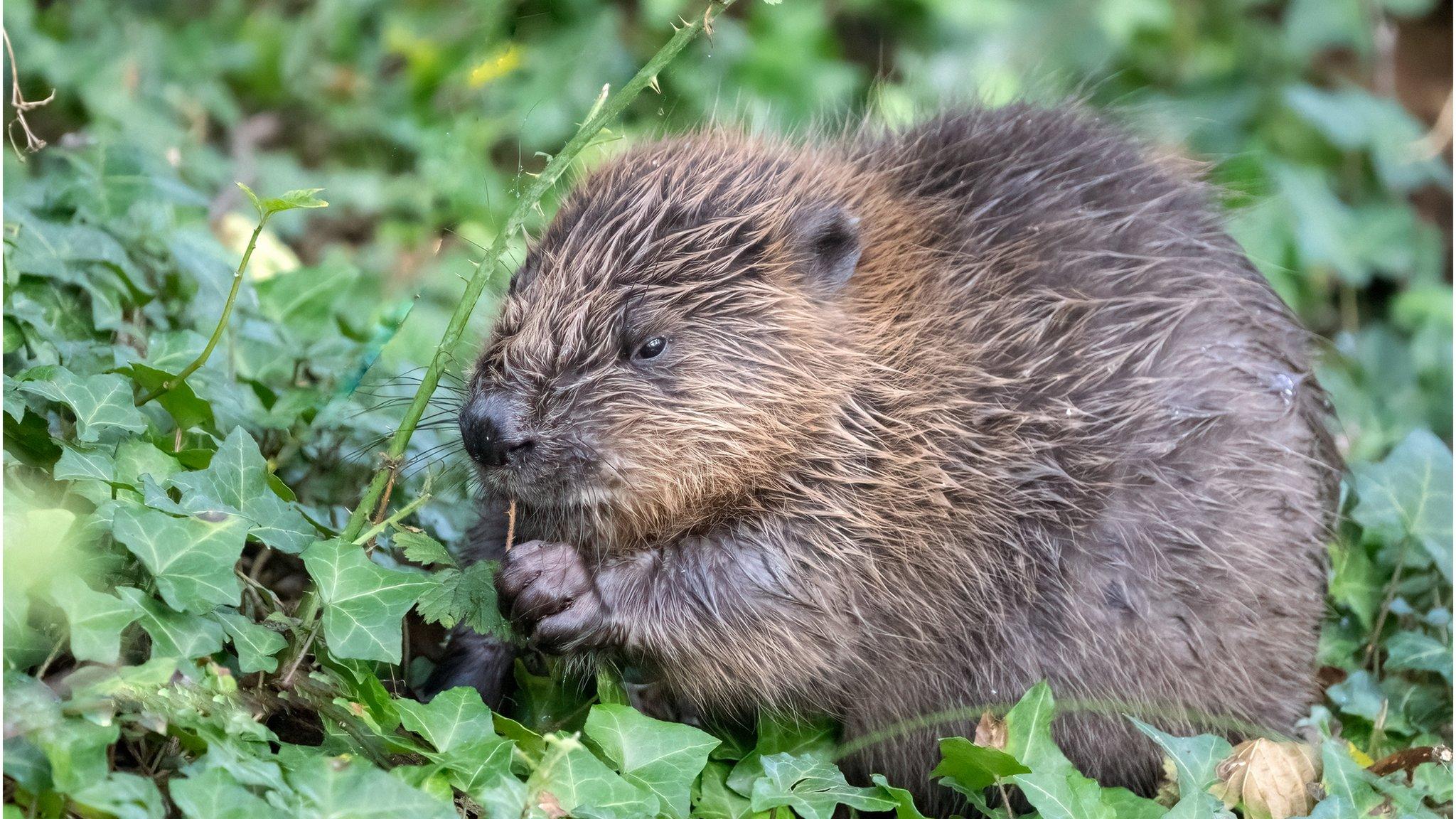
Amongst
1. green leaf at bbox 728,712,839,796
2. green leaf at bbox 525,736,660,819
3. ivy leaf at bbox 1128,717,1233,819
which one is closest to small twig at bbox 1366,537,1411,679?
ivy leaf at bbox 1128,717,1233,819

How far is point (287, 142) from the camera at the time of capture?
6.23m

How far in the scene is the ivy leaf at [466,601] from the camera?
261cm

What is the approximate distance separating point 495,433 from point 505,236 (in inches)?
16.7

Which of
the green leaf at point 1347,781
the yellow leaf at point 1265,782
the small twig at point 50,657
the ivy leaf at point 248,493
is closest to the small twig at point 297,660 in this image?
the ivy leaf at point 248,493

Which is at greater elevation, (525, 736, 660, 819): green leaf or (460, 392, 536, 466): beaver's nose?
(460, 392, 536, 466): beaver's nose

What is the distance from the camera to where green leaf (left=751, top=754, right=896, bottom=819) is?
2611 mm

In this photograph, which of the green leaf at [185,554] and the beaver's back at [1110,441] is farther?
the beaver's back at [1110,441]

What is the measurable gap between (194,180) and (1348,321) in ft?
16.8

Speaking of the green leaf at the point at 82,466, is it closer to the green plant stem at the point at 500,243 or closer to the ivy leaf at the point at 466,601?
the green plant stem at the point at 500,243

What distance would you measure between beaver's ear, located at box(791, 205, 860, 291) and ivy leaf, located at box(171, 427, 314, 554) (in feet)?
4.11

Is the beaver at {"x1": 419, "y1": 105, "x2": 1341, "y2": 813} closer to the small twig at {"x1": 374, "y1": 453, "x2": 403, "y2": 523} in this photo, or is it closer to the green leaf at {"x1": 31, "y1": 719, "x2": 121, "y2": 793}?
the small twig at {"x1": 374, "y1": 453, "x2": 403, "y2": 523}

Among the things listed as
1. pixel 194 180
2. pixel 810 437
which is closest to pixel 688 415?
pixel 810 437

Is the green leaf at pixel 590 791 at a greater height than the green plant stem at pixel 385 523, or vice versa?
the green plant stem at pixel 385 523

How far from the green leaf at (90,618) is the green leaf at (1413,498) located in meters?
3.23
